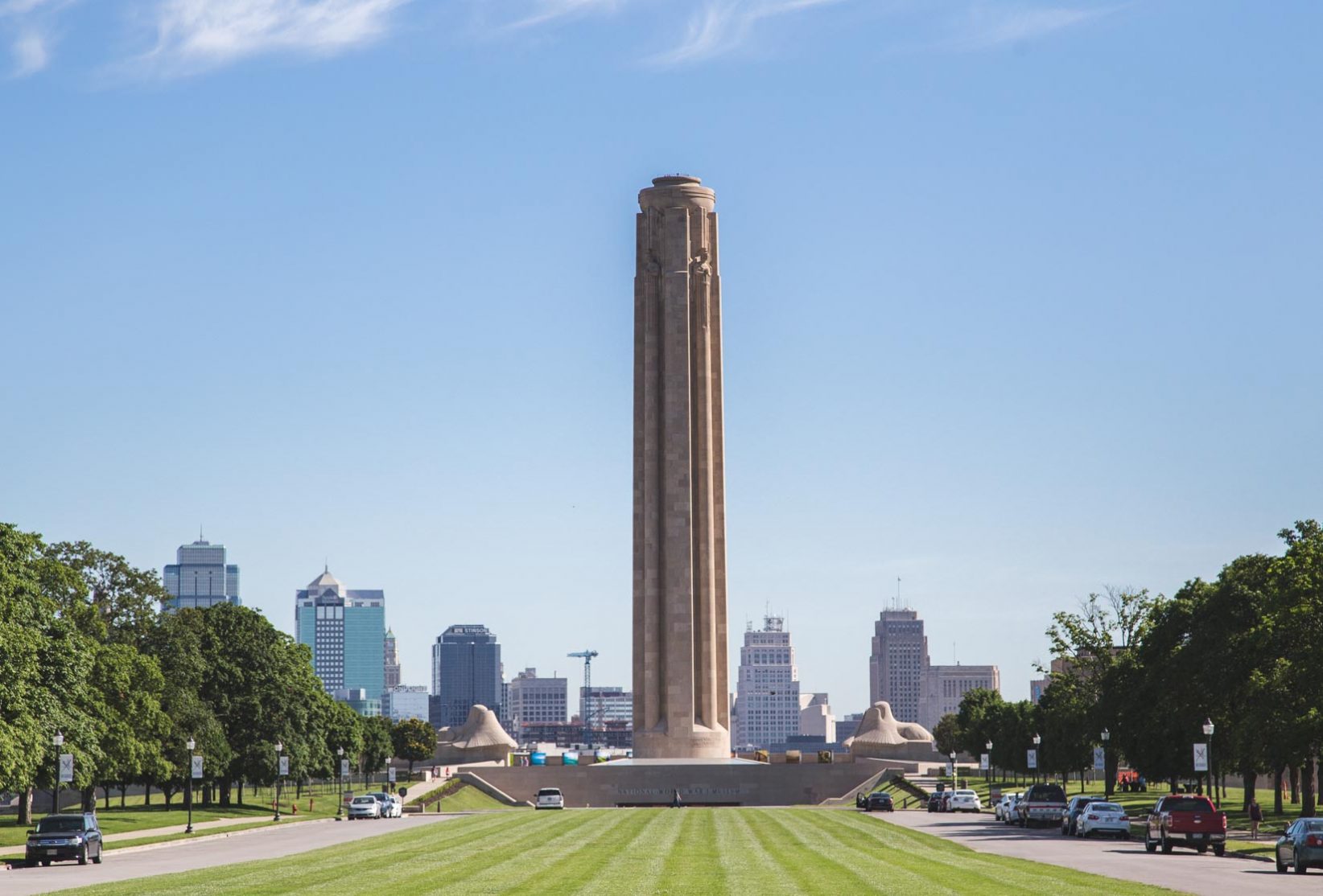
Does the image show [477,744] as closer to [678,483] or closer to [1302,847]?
[678,483]

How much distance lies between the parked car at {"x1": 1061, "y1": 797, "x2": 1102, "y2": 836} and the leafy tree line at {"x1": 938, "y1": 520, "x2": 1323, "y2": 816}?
5184mm

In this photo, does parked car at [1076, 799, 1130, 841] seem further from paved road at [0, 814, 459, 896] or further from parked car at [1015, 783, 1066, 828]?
paved road at [0, 814, 459, 896]

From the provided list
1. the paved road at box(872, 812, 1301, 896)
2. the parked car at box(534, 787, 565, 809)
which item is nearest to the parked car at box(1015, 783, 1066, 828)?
the paved road at box(872, 812, 1301, 896)

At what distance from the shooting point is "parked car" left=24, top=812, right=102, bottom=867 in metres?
46.1

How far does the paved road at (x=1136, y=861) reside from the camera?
3453 cm

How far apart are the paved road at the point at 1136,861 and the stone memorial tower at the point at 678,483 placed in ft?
167

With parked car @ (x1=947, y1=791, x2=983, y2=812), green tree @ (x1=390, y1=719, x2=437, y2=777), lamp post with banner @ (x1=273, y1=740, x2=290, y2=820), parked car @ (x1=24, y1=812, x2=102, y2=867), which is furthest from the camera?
green tree @ (x1=390, y1=719, x2=437, y2=777)

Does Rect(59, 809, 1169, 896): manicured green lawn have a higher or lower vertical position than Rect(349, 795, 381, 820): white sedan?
higher

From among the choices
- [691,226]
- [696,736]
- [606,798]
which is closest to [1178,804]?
[606,798]

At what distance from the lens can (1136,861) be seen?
42.9m

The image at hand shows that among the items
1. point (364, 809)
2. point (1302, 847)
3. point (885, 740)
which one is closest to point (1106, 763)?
point (364, 809)

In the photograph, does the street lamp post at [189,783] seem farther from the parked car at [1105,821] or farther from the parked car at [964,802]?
the parked car at [964,802]

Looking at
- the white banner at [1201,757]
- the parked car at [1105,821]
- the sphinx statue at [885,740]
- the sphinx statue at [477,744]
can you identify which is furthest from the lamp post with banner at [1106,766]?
the sphinx statue at [477,744]

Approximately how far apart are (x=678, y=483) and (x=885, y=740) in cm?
3385
